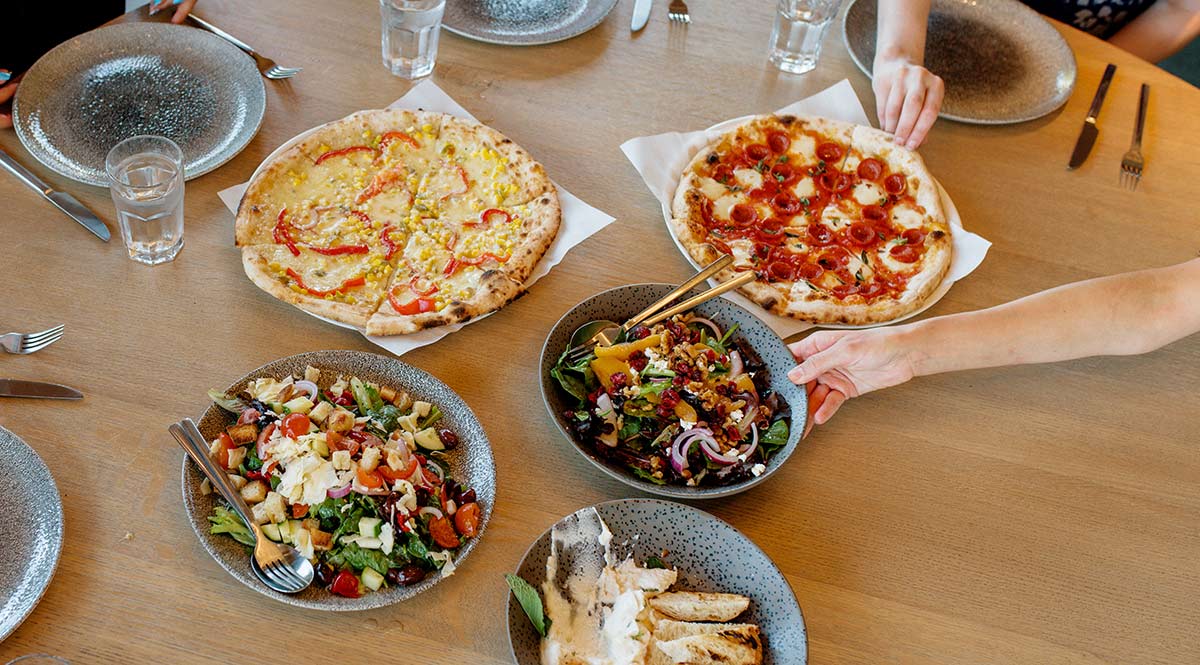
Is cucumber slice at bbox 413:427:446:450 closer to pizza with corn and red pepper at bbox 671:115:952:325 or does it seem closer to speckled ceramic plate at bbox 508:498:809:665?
speckled ceramic plate at bbox 508:498:809:665

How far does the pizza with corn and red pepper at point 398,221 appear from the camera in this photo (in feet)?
8.09

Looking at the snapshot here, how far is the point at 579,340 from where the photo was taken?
93.1 inches

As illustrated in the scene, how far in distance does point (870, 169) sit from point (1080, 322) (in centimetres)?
83

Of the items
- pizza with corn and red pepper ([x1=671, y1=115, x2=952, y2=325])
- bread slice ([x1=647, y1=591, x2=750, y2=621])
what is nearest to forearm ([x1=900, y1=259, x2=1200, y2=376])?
pizza with corn and red pepper ([x1=671, y1=115, x2=952, y2=325])

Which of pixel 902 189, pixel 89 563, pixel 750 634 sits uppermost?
pixel 902 189

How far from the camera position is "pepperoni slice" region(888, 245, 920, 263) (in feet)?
9.22

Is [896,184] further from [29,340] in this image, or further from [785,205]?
[29,340]

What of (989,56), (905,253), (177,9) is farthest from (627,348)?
(989,56)

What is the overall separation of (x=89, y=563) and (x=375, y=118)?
151cm

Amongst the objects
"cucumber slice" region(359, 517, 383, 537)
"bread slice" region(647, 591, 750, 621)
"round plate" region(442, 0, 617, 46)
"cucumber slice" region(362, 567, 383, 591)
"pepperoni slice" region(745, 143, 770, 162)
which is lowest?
"cucumber slice" region(362, 567, 383, 591)

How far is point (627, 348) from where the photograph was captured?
228 cm

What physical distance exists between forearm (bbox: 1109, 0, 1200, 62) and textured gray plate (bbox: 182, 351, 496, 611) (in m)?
3.58

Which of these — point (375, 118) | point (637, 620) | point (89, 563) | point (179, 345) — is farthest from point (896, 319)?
point (89, 563)

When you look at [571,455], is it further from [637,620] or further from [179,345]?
[179,345]
